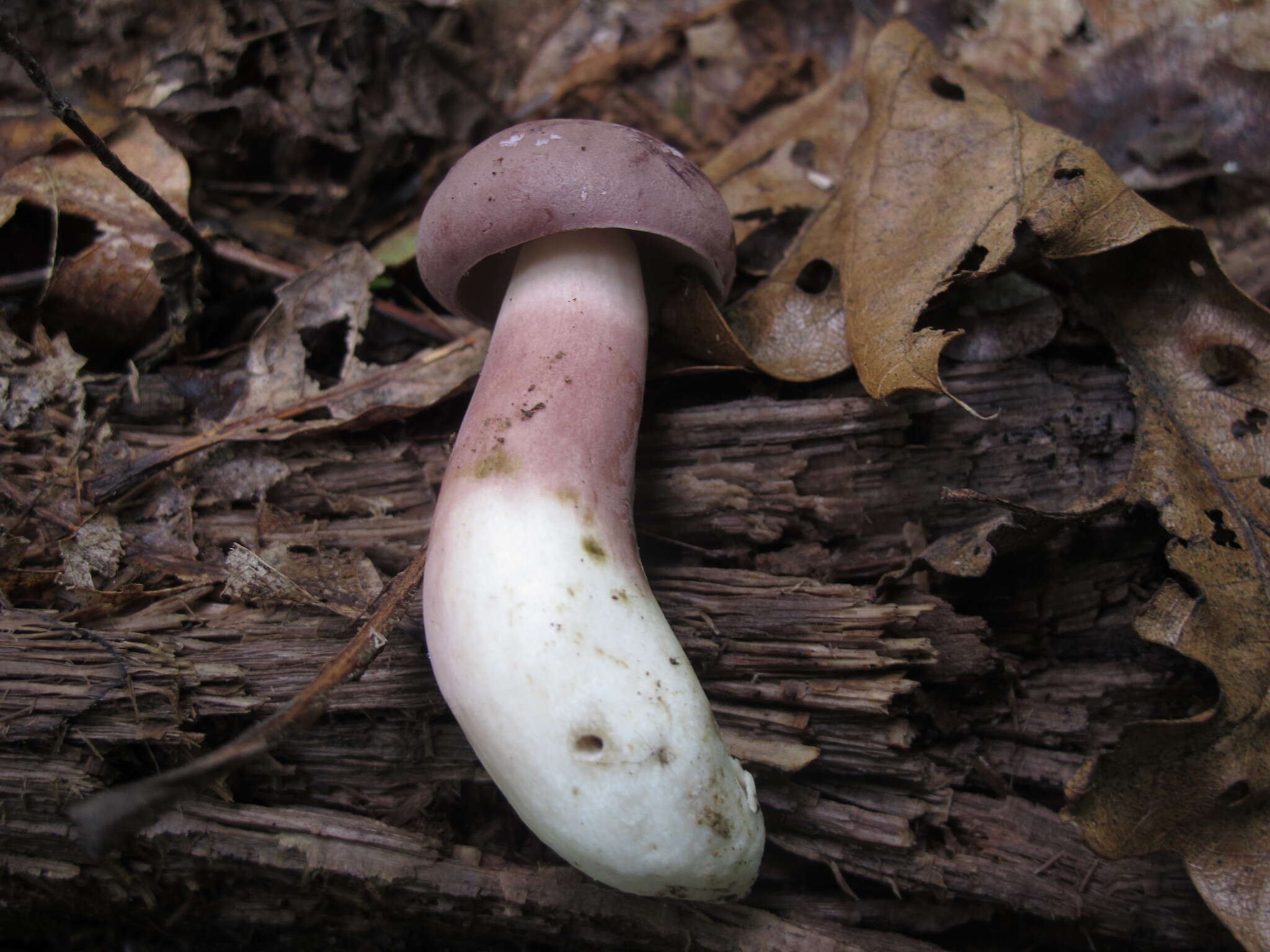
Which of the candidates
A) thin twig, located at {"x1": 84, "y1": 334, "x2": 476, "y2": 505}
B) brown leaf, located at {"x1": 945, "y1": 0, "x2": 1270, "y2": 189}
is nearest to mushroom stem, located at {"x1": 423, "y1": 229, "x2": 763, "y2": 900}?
thin twig, located at {"x1": 84, "y1": 334, "x2": 476, "y2": 505}

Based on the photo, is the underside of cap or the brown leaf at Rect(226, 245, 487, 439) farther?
the brown leaf at Rect(226, 245, 487, 439)

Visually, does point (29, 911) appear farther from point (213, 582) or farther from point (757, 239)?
point (757, 239)

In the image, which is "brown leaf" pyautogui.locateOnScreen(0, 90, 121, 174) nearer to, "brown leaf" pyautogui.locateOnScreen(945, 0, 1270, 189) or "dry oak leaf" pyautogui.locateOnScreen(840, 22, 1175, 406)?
"dry oak leaf" pyautogui.locateOnScreen(840, 22, 1175, 406)

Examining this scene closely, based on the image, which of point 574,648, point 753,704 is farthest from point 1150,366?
point 574,648

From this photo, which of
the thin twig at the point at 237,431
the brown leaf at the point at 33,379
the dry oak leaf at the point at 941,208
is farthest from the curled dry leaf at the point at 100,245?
the dry oak leaf at the point at 941,208

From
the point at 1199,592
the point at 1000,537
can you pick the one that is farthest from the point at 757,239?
the point at 1199,592
